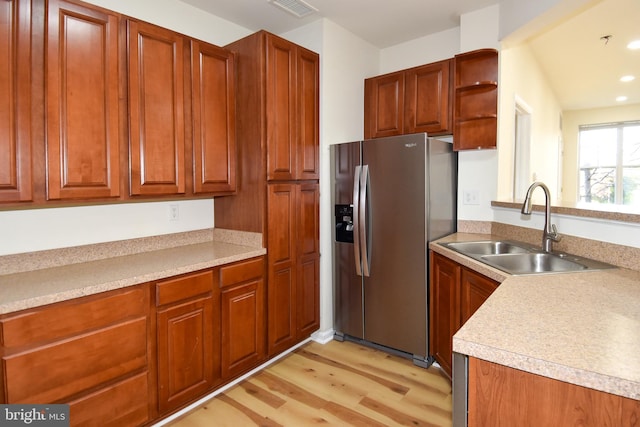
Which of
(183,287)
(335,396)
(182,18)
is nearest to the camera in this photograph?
(183,287)

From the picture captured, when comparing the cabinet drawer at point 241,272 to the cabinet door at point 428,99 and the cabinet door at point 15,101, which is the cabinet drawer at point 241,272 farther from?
the cabinet door at point 428,99

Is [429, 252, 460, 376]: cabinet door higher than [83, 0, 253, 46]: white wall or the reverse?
the reverse

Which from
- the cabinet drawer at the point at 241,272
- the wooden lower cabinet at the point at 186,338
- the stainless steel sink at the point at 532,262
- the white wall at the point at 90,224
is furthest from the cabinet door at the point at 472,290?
the white wall at the point at 90,224

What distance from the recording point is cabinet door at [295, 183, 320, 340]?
112 inches

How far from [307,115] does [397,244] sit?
47.8 inches

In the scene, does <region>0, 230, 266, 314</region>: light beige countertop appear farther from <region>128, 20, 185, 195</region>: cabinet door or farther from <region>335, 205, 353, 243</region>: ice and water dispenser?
<region>335, 205, 353, 243</region>: ice and water dispenser

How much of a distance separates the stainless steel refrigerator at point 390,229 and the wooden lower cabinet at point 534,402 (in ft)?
5.30

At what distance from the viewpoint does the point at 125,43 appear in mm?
2023

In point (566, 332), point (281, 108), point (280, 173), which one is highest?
point (281, 108)

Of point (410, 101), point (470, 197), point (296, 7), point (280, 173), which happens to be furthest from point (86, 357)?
point (410, 101)

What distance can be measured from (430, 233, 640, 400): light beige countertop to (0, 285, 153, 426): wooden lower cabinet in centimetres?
158

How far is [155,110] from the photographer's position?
85.2 inches

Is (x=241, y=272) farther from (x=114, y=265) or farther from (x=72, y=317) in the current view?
(x=72, y=317)

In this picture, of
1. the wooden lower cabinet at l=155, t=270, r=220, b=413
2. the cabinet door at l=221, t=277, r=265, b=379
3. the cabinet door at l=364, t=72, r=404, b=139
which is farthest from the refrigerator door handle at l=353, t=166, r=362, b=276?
the wooden lower cabinet at l=155, t=270, r=220, b=413
